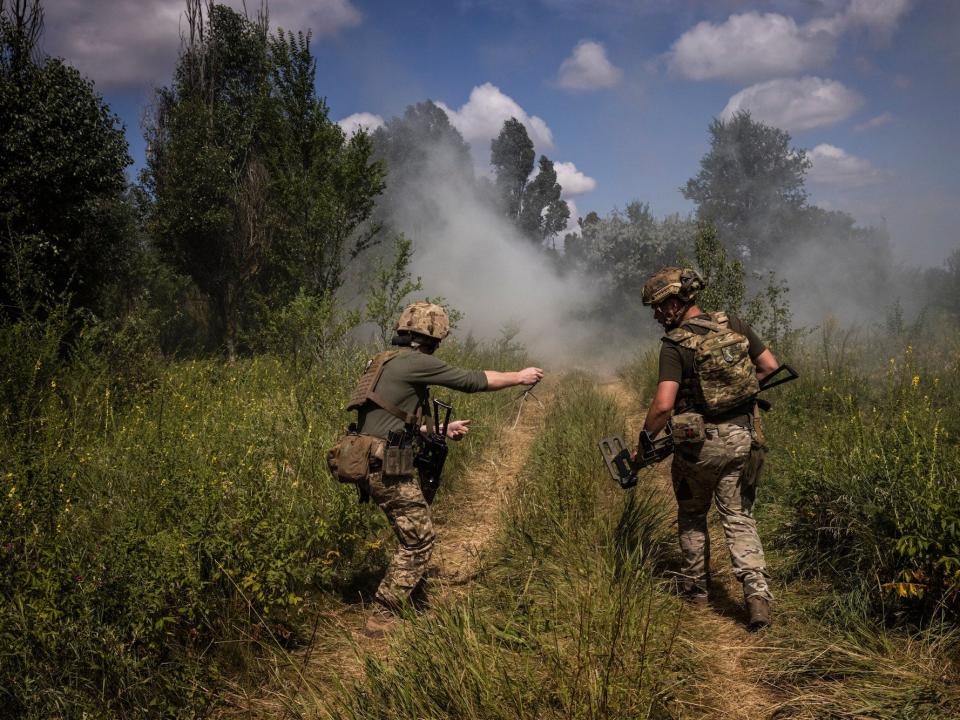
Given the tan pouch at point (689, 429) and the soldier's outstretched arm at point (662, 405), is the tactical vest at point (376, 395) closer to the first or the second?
the soldier's outstretched arm at point (662, 405)

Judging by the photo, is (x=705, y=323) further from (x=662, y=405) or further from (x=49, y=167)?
(x=49, y=167)

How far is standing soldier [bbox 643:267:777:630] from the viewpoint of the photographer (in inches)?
126

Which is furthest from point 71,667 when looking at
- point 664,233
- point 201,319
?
point 664,233

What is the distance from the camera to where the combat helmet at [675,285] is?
3.38m

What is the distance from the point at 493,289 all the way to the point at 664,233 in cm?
812

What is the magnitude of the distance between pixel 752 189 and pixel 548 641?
32935mm

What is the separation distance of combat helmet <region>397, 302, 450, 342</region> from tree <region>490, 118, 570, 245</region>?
3186 centimetres

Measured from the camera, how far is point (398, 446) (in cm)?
335

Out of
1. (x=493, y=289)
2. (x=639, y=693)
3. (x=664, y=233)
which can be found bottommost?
(x=639, y=693)

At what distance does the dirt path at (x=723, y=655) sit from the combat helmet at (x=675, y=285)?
5.81ft

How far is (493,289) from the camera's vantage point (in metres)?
28.0

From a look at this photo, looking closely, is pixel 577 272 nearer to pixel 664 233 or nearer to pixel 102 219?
pixel 664 233

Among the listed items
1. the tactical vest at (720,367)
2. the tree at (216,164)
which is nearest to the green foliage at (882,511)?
the tactical vest at (720,367)

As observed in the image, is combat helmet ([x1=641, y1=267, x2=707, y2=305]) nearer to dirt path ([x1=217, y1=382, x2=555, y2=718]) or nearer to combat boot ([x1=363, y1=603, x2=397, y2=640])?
dirt path ([x1=217, y1=382, x2=555, y2=718])
